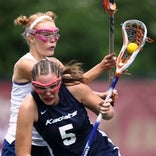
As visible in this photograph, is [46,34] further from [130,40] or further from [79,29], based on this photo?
[79,29]

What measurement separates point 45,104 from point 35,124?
18cm

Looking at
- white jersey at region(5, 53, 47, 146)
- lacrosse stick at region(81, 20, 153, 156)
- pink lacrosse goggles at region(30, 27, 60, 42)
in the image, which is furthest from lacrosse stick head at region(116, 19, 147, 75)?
white jersey at region(5, 53, 47, 146)

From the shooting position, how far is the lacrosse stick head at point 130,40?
787 centimetres

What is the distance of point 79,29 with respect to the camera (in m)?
17.6

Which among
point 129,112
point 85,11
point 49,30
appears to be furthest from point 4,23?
point 49,30

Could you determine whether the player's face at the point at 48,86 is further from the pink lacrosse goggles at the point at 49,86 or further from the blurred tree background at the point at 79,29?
the blurred tree background at the point at 79,29

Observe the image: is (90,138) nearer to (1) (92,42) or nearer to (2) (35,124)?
Result: (2) (35,124)

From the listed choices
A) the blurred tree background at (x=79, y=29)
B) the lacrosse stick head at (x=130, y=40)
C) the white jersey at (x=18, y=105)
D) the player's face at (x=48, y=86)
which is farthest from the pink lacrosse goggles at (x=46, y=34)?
the blurred tree background at (x=79, y=29)

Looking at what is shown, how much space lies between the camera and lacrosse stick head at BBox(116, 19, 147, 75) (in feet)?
25.8

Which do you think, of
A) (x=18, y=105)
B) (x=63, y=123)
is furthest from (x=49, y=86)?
(x=18, y=105)

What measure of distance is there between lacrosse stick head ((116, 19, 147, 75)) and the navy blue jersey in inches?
22.9

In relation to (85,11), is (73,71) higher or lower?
higher

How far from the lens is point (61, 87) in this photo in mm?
7469

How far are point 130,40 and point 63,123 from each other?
976mm
